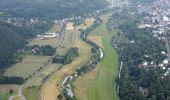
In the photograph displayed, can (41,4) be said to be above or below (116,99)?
above

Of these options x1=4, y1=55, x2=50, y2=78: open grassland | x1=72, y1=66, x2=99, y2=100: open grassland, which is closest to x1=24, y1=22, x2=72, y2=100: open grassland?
x1=4, y1=55, x2=50, y2=78: open grassland

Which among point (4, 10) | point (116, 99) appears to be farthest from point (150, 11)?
point (116, 99)

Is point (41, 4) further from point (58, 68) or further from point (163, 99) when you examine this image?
point (163, 99)

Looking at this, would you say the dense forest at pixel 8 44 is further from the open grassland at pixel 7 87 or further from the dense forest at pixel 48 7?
the dense forest at pixel 48 7

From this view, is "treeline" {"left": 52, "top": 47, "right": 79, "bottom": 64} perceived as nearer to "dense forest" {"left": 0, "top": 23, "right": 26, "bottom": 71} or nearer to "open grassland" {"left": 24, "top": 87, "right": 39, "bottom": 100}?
"dense forest" {"left": 0, "top": 23, "right": 26, "bottom": 71}

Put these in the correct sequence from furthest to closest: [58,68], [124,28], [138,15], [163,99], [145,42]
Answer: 1. [138,15]
2. [124,28]
3. [145,42]
4. [58,68]
5. [163,99]

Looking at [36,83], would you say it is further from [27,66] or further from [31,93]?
[27,66]
